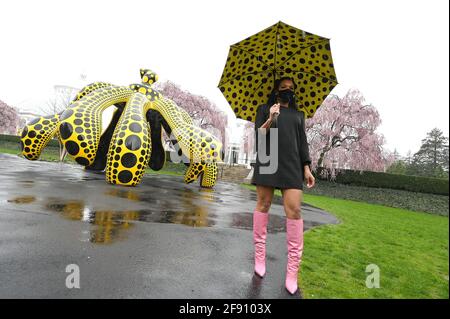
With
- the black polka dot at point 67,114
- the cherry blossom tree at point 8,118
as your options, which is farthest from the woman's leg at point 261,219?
the cherry blossom tree at point 8,118

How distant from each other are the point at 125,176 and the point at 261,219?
5.69 metres

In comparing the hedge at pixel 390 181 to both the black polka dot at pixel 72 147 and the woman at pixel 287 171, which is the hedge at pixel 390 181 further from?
the woman at pixel 287 171

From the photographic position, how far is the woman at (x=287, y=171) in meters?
2.79

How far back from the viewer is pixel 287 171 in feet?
9.25

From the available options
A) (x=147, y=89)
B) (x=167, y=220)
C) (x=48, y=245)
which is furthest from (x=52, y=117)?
(x=48, y=245)

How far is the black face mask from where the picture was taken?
9.96 feet

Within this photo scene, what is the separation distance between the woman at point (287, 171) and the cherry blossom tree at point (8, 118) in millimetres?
50873

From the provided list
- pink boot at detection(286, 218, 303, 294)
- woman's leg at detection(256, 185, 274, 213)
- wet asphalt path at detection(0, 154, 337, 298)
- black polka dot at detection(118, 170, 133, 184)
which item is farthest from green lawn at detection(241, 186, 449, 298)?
black polka dot at detection(118, 170, 133, 184)

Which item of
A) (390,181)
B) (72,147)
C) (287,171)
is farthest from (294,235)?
(390,181)

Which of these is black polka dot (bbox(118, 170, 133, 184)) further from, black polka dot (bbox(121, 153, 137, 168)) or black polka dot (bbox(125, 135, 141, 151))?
black polka dot (bbox(125, 135, 141, 151))

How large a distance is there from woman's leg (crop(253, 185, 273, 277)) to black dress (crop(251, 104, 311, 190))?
0.34 ft

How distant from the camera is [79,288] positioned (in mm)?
2426

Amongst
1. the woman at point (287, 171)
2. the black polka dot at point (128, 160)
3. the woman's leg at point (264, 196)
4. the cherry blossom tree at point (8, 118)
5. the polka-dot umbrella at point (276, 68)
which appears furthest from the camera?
the cherry blossom tree at point (8, 118)

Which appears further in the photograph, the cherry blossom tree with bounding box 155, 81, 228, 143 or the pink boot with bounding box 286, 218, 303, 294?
the cherry blossom tree with bounding box 155, 81, 228, 143
